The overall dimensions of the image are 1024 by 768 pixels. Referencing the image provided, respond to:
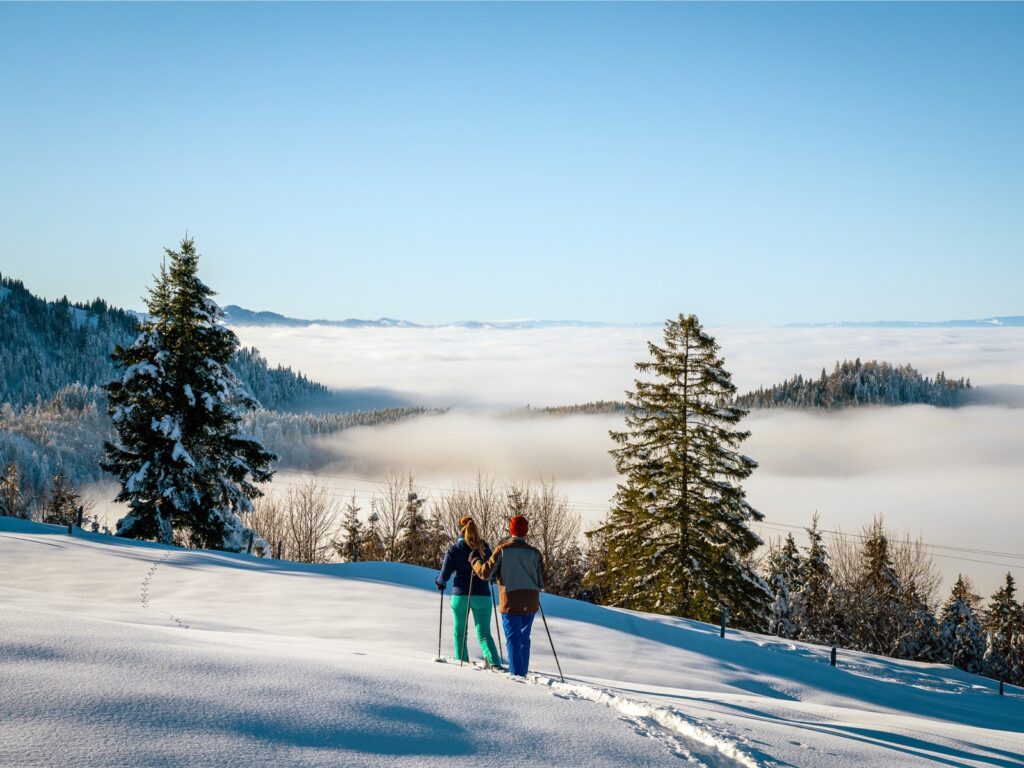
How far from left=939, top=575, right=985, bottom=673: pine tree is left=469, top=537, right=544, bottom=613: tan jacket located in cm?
6029

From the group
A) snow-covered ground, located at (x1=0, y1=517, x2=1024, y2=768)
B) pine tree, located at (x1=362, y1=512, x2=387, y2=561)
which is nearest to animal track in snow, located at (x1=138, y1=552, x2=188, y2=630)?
snow-covered ground, located at (x1=0, y1=517, x2=1024, y2=768)

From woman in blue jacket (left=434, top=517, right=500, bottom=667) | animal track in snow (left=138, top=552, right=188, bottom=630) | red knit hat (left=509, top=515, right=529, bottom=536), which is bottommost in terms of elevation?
animal track in snow (left=138, top=552, right=188, bottom=630)

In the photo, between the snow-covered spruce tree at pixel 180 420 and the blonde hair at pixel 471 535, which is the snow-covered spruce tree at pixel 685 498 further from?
the blonde hair at pixel 471 535

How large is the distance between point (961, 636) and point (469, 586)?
61783 millimetres

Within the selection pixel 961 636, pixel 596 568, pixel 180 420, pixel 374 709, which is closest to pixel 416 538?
pixel 596 568

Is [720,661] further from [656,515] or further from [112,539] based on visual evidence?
[112,539]

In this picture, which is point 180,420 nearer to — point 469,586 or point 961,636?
point 469,586

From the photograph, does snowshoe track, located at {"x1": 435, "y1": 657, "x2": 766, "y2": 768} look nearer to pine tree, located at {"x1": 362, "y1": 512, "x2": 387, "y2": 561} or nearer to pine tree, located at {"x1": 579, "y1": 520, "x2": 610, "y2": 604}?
pine tree, located at {"x1": 579, "y1": 520, "x2": 610, "y2": 604}

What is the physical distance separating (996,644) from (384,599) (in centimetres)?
5948

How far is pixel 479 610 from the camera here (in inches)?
420

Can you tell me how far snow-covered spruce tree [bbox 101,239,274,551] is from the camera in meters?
28.6

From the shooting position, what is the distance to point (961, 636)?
191 ft

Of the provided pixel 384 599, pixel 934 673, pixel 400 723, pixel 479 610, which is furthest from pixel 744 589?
pixel 400 723

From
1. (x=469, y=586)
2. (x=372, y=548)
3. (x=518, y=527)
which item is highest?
(x=518, y=527)
